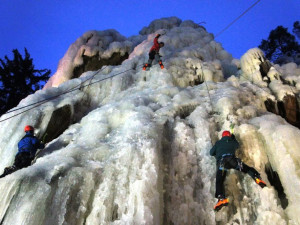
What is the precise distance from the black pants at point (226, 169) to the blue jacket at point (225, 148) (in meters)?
0.10

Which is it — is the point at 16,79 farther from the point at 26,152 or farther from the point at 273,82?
the point at 273,82

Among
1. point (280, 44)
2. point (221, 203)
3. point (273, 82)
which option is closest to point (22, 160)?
point (221, 203)

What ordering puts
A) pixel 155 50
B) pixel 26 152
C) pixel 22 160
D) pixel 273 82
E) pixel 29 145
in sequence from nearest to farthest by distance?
1. pixel 22 160
2. pixel 26 152
3. pixel 29 145
4. pixel 273 82
5. pixel 155 50

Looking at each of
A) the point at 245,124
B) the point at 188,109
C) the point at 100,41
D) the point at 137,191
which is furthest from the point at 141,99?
the point at 100,41

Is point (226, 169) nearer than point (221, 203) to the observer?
No

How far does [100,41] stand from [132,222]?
39.0ft

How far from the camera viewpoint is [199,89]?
320 inches

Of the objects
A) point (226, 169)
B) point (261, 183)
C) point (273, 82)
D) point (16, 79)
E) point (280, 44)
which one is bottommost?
point (261, 183)

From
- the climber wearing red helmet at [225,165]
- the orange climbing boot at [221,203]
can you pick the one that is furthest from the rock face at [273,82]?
the orange climbing boot at [221,203]

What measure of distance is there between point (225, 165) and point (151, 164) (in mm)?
1256

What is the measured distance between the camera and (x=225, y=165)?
4543 mm

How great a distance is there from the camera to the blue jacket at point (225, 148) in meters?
4.59

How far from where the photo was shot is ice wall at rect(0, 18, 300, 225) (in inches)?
149

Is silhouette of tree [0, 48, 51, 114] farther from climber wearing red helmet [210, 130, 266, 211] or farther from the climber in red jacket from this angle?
climber wearing red helmet [210, 130, 266, 211]
